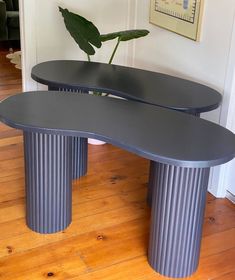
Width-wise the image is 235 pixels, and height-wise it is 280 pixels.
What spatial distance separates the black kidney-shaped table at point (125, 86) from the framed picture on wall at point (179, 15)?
302mm

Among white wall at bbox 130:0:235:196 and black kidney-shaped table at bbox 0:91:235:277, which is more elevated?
white wall at bbox 130:0:235:196

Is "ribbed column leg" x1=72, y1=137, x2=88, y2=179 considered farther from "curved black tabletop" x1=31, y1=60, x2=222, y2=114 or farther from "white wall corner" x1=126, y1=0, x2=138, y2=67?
"white wall corner" x1=126, y1=0, x2=138, y2=67

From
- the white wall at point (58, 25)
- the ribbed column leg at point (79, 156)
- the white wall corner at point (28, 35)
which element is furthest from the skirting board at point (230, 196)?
the white wall corner at point (28, 35)

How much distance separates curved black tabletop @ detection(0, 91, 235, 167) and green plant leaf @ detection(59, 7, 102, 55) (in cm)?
67

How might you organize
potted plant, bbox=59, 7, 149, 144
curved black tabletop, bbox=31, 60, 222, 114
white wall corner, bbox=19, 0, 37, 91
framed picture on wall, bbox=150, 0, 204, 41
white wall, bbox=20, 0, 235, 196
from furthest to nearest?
white wall corner, bbox=19, 0, 37, 91, potted plant, bbox=59, 7, 149, 144, framed picture on wall, bbox=150, 0, 204, 41, white wall, bbox=20, 0, 235, 196, curved black tabletop, bbox=31, 60, 222, 114

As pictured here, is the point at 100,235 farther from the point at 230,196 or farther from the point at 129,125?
the point at 230,196

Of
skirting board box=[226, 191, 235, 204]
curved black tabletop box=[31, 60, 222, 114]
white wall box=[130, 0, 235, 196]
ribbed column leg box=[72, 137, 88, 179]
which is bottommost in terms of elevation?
skirting board box=[226, 191, 235, 204]

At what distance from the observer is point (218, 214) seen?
2.57 meters

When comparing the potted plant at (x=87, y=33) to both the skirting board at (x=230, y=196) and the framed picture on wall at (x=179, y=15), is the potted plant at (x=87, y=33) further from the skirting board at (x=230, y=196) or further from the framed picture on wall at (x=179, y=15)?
Result: the skirting board at (x=230, y=196)

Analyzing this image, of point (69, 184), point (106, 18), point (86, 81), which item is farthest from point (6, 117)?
point (106, 18)

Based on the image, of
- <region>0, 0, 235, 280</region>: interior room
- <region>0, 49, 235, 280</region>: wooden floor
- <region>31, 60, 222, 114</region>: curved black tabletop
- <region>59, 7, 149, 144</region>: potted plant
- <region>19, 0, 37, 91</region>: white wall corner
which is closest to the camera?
<region>0, 0, 235, 280</region>: interior room

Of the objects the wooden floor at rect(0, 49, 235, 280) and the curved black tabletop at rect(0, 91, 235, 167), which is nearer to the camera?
the curved black tabletop at rect(0, 91, 235, 167)

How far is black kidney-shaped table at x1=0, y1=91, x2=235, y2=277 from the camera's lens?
73.6 inches

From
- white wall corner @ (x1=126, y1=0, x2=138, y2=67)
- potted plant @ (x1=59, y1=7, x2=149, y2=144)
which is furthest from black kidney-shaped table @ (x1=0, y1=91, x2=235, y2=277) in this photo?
white wall corner @ (x1=126, y1=0, x2=138, y2=67)
